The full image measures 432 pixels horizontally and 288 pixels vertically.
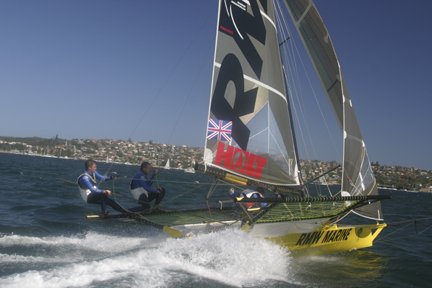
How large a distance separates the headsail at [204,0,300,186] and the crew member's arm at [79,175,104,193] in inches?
90.7

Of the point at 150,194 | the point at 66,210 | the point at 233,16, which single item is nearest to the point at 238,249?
the point at 150,194

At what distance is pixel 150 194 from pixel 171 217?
2.15 feet

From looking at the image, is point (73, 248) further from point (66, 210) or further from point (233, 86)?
point (66, 210)

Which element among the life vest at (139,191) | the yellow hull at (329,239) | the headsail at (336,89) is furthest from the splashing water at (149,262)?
the headsail at (336,89)

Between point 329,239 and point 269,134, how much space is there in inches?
94.9

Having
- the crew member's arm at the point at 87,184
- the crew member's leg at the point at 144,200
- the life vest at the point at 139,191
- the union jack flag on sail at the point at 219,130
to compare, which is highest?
the union jack flag on sail at the point at 219,130

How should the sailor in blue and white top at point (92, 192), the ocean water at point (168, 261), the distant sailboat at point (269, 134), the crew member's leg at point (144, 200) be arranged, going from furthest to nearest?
the crew member's leg at point (144, 200) < the sailor in blue and white top at point (92, 192) < the distant sailboat at point (269, 134) < the ocean water at point (168, 261)

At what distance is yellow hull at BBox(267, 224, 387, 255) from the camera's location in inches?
339

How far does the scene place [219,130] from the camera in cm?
880

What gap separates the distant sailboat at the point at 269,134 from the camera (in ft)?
28.2

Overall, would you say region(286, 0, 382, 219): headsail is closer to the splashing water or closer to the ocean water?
the ocean water

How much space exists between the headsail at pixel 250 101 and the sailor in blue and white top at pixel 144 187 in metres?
1.49

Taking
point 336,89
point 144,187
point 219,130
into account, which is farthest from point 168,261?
point 336,89

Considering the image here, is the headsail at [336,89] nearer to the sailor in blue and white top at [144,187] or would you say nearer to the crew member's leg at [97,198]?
the sailor in blue and white top at [144,187]
